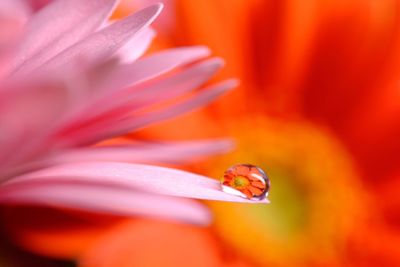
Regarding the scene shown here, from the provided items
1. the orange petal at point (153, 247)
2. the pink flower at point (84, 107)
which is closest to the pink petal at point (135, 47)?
the pink flower at point (84, 107)

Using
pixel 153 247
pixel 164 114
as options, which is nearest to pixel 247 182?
pixel 164 114

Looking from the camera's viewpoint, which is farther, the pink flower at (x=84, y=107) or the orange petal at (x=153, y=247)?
the orange petal at (x=153, y=247)

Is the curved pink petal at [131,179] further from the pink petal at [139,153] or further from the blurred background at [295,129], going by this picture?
the blurred background at [295,129]

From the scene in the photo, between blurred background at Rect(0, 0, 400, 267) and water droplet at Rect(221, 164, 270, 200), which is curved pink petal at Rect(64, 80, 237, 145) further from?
blurred background at Rect(0, 0, 400, 267)

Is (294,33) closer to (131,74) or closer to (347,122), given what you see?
(347,122)

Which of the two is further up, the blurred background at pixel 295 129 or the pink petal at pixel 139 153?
the blurred background at pixel 295 129

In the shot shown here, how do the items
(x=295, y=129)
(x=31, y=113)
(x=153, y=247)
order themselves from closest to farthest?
(x=31, y=113) < (x=153, y=247) < (x=295, y=129)

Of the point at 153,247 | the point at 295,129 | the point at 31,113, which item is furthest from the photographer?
the point at 295,129

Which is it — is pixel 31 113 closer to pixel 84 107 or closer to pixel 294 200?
pixel 84 107
